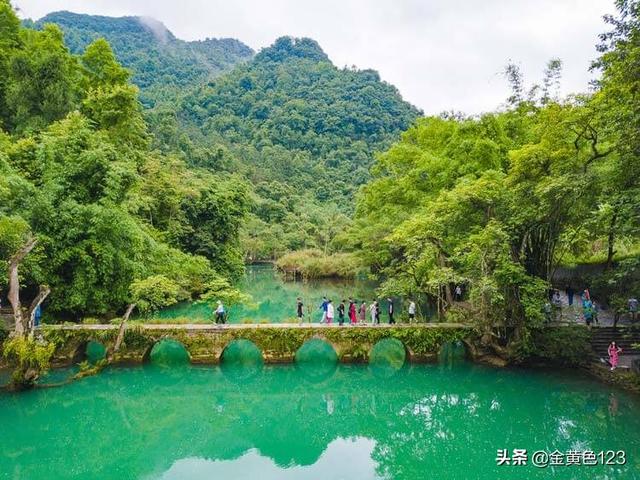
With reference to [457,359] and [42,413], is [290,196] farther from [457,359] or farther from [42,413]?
[42,413]

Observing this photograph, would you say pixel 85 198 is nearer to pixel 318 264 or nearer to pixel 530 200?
pixel 530 200

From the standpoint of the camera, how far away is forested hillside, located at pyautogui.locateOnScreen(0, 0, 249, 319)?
17844 millimetres

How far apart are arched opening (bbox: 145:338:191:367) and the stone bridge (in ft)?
2.19

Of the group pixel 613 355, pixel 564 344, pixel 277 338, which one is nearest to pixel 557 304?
pixel 564 344

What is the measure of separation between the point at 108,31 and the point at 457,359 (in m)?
157

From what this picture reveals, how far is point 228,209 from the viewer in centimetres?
3338

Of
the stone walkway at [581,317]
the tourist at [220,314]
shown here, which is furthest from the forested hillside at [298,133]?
the tourist at [220,314]

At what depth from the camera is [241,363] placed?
61.8 ft

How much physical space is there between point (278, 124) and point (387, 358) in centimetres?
7621

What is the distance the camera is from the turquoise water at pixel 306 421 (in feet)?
37.8

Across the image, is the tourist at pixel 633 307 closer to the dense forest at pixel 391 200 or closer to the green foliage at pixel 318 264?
the dense forest at pixel 391 200

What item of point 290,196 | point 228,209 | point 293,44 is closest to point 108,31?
point 293,44

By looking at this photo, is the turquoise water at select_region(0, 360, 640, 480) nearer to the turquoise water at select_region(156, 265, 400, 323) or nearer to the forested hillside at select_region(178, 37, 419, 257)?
Answer: the turquoise water at select_region(156, 265, 400, 323)

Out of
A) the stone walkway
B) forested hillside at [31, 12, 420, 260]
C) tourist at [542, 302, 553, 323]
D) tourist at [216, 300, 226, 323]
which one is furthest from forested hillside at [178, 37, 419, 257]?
tourist at [542, 302, 553, 323]
